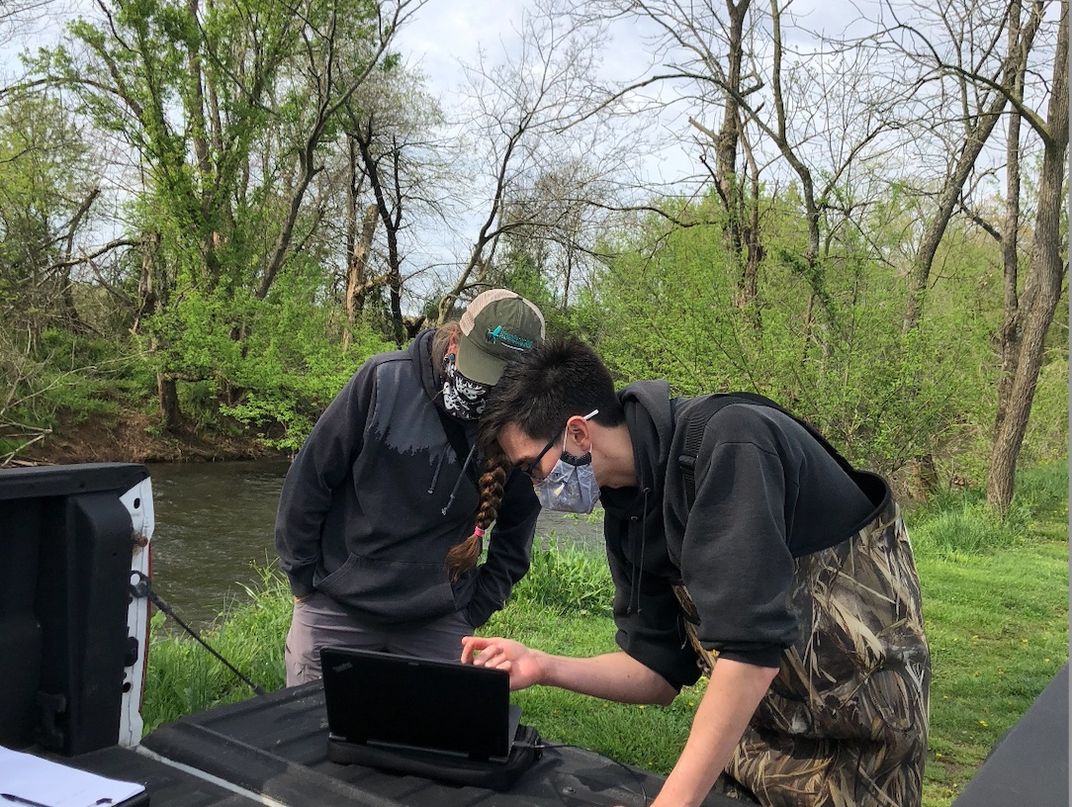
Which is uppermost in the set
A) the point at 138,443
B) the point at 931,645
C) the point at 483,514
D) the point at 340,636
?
the point at 483,514

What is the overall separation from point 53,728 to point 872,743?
1.76 metres

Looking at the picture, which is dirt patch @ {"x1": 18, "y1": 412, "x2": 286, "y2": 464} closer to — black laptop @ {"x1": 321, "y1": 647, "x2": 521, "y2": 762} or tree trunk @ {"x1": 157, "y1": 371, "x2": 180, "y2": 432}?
tree trunk @ {"x1": 157, "y1": 371, "x2": 180, "y2": 432}

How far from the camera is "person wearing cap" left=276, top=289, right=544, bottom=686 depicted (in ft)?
9.17

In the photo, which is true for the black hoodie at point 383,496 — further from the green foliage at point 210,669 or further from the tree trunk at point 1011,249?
the tree trunk at point 1011,249

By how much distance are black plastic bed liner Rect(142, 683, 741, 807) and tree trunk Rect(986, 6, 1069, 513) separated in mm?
10564

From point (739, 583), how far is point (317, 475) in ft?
5.42

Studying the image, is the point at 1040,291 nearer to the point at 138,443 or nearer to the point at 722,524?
the point at 722,524

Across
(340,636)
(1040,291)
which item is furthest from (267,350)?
(340,636)

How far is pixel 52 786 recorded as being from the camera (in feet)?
5.12

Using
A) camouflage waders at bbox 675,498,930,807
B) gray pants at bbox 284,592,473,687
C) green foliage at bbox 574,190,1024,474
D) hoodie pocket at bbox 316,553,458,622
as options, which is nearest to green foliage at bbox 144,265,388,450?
green foliage at bbox 574,190,1024,474

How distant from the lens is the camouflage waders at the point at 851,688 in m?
1.79

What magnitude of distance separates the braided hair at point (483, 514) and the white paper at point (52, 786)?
140 cm

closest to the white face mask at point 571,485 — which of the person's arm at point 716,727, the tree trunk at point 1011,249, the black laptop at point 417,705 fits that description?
the black laptop at point 417,705

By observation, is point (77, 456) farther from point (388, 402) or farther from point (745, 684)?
point (745, 684)
